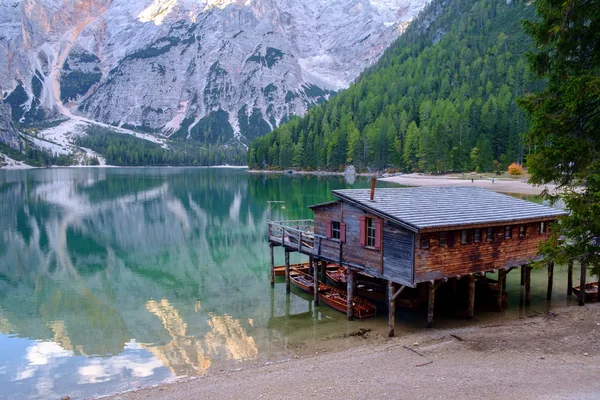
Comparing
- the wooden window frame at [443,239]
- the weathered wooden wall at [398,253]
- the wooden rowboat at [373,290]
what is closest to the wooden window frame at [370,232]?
the weathered wooden wall at [398,253]

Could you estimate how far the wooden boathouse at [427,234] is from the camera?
20594mm

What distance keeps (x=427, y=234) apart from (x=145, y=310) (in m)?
17.8

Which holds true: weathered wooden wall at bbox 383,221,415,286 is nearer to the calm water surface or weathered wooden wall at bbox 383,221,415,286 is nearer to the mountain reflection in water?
the calm water surface

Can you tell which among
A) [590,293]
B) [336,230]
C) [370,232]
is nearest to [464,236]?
[370,232]

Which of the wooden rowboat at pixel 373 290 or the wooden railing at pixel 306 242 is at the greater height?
the wooden railing at pixel 306 242

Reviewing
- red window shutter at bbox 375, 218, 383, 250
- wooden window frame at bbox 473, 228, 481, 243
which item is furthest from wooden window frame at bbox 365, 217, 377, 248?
wooden window frame at bbox 473, 228, 481, 243

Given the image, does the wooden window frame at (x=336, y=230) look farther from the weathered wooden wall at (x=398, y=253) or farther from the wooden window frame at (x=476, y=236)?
the wooden window frame at (x=476, y=236)

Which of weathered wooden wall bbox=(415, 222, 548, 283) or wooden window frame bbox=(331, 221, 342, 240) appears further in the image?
wooden window frame bbox=(331, 221, 342, 240)

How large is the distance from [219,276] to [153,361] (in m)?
15.5

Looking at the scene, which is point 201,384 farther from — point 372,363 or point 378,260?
point 378,260

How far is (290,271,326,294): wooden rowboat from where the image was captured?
2978 cm

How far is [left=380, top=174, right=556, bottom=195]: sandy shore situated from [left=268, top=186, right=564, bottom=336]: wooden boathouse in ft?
151

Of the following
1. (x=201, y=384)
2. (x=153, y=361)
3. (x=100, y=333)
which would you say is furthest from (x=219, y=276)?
(x=201, y=384)

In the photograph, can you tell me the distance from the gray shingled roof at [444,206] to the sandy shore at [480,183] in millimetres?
45129
